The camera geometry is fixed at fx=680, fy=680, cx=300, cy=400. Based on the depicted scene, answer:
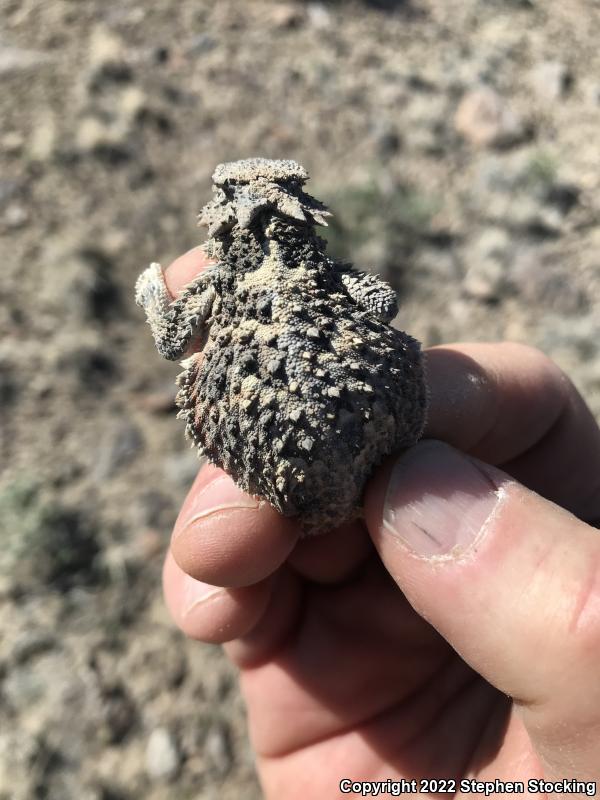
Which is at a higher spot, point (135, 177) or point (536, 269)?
point (135, 177)

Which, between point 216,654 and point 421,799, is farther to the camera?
point 216,654

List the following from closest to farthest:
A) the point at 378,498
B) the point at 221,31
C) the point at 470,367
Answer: the point at 378,498 → the point at 470,367 → the point at 221,31

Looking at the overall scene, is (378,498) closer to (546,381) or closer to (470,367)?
(470,367)

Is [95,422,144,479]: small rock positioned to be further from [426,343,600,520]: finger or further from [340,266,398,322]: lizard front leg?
[340,266,398,322]: lizard front leg

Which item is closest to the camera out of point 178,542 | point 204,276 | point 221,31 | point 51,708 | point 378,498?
point 378,498

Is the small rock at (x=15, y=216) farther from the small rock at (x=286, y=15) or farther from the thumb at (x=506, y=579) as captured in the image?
the thumb at (x=506, y=579)

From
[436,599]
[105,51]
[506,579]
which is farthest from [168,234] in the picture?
[506,579]

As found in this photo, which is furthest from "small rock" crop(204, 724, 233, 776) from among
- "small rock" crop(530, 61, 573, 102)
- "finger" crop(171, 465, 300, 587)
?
"small rock" crop(530, 61, 573, 102)

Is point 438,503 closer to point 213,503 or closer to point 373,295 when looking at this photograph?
point 373,295

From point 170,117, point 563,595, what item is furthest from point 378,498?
point 170,117
